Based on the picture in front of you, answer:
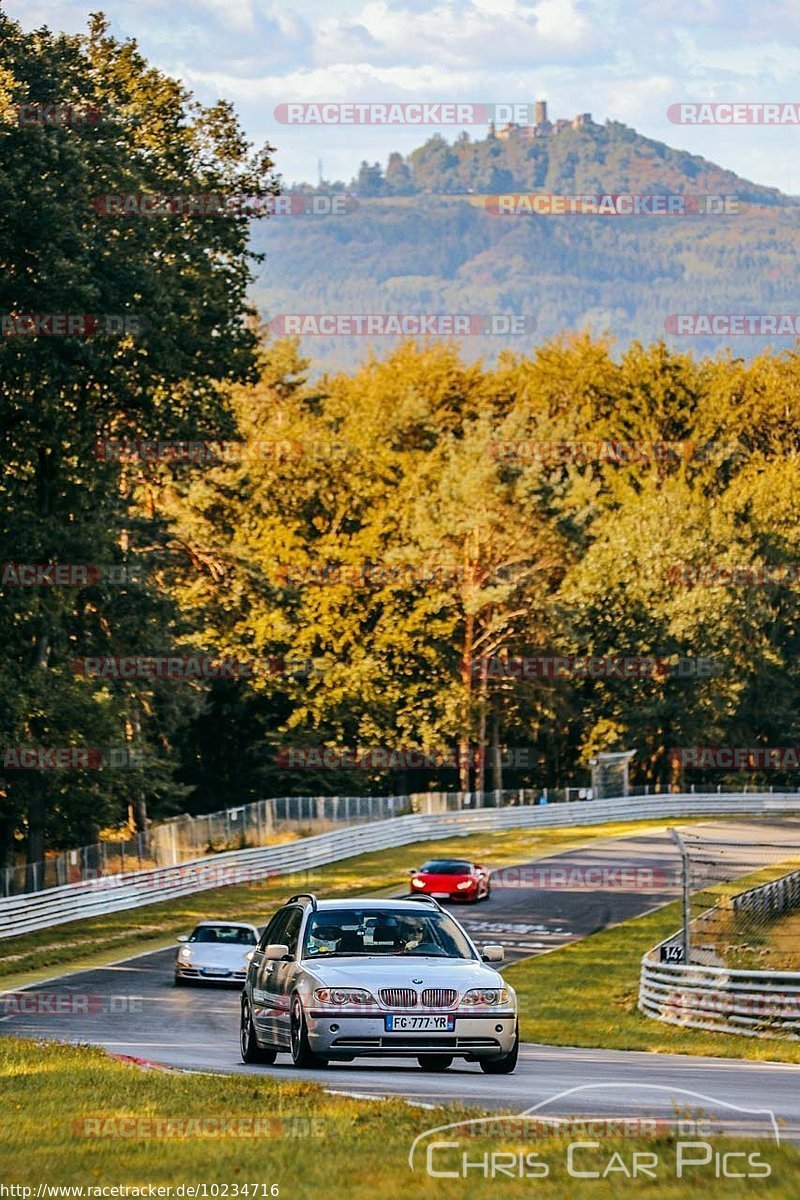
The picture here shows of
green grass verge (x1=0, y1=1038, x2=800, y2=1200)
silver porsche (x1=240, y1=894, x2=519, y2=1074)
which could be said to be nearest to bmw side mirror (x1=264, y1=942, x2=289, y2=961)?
silver porsche (x1=240, y1=894, x2=519, y2=1074)

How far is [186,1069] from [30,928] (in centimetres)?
2537

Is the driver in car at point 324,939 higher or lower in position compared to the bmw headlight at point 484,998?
higher

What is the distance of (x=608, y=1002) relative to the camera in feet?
105

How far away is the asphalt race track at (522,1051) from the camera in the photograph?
506 inches

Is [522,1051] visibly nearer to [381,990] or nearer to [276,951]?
[276,951]

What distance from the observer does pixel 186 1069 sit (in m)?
16.3

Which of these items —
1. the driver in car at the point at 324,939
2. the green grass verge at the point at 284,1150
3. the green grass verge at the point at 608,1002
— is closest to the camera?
the green grass verge at the point at 284,1150

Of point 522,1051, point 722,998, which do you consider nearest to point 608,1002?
point 722,998

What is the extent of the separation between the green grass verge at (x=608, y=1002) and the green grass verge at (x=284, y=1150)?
36.0 ft

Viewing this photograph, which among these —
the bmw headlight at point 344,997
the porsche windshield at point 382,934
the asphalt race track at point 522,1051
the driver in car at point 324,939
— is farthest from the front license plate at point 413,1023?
the driver in car at point 324,939

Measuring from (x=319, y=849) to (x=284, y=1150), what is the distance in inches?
1861

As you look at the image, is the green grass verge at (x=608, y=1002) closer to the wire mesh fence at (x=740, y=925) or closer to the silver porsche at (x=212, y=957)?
the wire mesh fence at (x=740, y=925)

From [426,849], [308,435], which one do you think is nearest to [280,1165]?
[426,849]

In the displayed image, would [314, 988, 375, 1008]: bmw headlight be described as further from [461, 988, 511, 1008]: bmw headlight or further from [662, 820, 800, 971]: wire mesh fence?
[662, 820, 800, 971]: wire mesh fence
